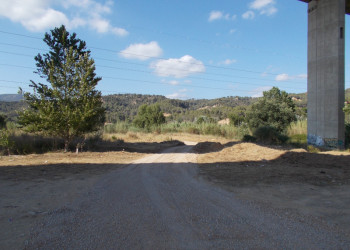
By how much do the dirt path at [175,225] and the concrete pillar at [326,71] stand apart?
1488cm

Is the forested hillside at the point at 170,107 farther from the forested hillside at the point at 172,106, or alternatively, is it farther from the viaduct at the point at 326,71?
the viaduct at the point at 326,71

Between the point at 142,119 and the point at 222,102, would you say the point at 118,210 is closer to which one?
the point at 142,119

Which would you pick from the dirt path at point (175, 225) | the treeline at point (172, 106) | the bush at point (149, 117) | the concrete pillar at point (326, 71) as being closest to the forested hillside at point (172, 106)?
the treeline at point (172, 106)

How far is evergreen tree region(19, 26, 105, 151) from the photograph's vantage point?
12.2 meters

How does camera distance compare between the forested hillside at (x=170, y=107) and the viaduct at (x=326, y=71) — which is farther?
the forested hillside at (x=170, y=107)

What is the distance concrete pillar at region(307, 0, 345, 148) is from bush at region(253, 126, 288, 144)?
2787mm

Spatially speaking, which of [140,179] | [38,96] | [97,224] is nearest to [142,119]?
[38,96]

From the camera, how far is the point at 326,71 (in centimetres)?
1633

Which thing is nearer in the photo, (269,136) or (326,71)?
(326,71)

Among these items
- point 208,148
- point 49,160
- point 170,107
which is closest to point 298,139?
point 208,148

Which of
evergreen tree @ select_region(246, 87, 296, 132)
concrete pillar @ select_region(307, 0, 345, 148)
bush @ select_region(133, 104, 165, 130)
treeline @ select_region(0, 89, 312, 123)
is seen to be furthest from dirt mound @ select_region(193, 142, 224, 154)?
treeline @ select_region(0, 89, 312, 123)

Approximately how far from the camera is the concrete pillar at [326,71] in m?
15.9

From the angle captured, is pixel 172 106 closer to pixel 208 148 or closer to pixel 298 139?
pixel 298 139

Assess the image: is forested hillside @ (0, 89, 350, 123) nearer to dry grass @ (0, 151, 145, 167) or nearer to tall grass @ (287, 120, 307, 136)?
tall grass @ (287, 120, 307, 136)
